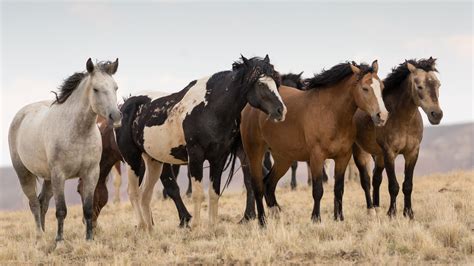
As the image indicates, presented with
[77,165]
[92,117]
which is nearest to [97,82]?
[92,117]

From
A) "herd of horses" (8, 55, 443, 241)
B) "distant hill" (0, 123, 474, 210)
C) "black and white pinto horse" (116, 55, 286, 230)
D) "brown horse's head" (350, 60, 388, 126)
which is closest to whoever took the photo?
"brown horse's head" (350, 60, 388, 126)

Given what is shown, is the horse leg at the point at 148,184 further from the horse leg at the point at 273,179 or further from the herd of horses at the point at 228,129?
the horse leg at the point at 273,179

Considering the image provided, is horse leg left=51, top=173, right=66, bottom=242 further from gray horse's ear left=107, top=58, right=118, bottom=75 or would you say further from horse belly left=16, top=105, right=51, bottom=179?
gray horse's ear left=107, top=58, right=118, bottom=75

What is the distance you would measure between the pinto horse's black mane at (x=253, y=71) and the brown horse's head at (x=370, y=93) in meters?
1.25

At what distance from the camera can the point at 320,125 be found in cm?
904

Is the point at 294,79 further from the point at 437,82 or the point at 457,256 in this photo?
the point at 457,256

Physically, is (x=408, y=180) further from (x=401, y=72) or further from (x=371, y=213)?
(x=401, y=72)

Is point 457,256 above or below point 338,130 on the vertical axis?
below

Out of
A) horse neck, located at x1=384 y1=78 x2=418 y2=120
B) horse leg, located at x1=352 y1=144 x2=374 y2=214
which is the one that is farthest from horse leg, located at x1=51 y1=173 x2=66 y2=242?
horse neck, located at x1=384 y1=78 x2=418 y2=120

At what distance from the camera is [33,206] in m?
10.3

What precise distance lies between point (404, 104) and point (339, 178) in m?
1.60

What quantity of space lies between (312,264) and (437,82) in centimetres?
421

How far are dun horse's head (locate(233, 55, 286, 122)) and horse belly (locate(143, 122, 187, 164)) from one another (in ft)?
4.36

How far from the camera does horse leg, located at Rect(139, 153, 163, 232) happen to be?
10.3 metres
